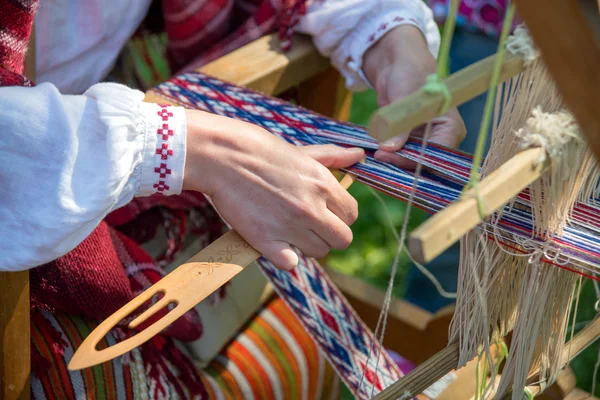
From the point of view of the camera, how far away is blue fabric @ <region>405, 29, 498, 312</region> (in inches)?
84.4

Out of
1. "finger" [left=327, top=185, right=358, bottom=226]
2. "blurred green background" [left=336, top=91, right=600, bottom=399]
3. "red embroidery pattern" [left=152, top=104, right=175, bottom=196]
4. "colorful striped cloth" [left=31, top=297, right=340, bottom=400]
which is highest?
"red embroidery pattern" [left=152, top=104, right=175, bottom=196]

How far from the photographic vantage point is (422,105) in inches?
23.2

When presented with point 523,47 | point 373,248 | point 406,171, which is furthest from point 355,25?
point 373,248

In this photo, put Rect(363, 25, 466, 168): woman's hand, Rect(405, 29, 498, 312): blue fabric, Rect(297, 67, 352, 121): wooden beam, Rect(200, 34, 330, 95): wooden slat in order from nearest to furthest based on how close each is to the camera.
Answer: Rect(363, 25, 466, 168): woman's hand
Rect(200, 34, 330, 95): wooden slat
Rect(297, 67, 352, 121): wooden beam
Rect(405, 29, 498, 312): blue fabric

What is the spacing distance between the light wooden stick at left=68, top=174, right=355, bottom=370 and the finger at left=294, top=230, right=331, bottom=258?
7cm

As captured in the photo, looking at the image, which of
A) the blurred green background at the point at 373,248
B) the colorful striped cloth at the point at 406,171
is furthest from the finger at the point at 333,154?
the blurred green background at the point at 373,248

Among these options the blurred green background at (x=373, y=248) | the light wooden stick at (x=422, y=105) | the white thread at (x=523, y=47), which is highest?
the white thread at (x=523, y=47)

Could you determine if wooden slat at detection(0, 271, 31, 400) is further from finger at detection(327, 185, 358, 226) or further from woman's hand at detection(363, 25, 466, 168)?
woman's hand at detection(363, 25, 466, 168)

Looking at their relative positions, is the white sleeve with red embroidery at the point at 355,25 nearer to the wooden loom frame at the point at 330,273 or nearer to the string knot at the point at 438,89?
the wooden loom frame at the point at 330,273

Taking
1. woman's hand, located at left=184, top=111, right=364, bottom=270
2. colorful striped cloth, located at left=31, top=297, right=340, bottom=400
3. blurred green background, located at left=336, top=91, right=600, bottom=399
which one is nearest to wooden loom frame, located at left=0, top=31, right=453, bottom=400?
colorful striped cloth, located at left=31, top=297, right=340, bottom=400

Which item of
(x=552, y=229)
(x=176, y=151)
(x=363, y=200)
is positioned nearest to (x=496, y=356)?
A: (x=552, y=229)

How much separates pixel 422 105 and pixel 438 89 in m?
0.02

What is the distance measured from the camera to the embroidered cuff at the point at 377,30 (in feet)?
4.03

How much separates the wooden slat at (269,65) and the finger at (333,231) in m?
0.44
